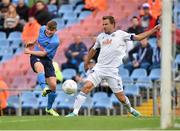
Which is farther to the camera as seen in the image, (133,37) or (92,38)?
(92,38)

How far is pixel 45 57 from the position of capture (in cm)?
1554

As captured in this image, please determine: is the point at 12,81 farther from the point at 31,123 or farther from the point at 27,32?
the point at 31,123

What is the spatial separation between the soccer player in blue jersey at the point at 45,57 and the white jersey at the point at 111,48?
140 centimetres

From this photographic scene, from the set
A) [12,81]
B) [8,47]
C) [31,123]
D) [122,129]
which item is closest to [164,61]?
[122,129]

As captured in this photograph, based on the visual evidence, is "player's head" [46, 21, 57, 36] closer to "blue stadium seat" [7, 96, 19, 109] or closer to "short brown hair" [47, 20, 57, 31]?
"short brown hair" [47, 20, 57, 31]

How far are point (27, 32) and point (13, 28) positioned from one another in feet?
4.28

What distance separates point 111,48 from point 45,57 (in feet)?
6.13

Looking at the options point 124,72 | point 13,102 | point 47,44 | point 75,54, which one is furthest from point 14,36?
point 47,44

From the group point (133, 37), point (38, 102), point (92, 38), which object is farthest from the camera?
point (92, 38)

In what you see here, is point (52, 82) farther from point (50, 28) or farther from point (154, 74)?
point (154, 74)

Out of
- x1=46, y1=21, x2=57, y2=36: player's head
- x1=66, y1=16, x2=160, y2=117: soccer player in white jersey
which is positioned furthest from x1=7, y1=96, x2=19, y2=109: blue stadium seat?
x1=66, y1=16, x2=160, y2=117: soccer player in white jersey

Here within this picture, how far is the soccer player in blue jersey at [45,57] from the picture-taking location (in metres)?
15.3

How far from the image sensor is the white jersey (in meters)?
14.2

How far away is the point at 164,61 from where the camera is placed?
10.5 metres
